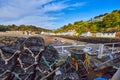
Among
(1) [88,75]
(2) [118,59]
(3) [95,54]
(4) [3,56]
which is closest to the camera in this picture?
(4) [3,56]

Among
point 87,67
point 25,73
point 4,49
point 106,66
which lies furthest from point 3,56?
point 106,66

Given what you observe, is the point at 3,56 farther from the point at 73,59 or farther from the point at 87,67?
the point at 87,67

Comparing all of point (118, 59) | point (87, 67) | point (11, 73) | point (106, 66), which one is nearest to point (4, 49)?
point (11, 73)

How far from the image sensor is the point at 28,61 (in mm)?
4039

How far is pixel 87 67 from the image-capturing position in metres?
5.32

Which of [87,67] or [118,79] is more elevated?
[118,79]

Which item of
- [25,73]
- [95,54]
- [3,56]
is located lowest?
[95,54]

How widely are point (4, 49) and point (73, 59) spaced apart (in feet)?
6.54

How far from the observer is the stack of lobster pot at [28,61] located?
392 cm

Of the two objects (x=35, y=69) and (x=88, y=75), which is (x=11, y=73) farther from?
(x=88, y=75)

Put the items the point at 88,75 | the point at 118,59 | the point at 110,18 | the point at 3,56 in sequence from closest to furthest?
the point at 3,56 < the point at 88,75 < the point at 118,59 < the point at 110,18

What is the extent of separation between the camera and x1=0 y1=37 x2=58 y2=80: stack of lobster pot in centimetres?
392

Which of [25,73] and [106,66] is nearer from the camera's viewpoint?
[25,73]

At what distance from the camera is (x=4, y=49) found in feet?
13.0
